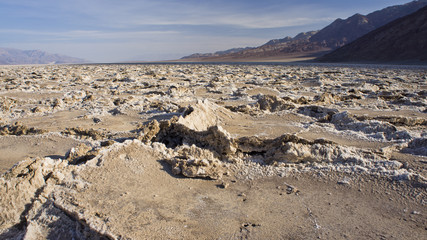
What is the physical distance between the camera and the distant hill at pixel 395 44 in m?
33.7

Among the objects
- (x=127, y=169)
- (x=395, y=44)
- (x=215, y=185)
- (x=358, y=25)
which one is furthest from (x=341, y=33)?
(x=127, y=169)

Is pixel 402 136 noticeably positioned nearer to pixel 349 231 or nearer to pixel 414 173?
pixel 414 173

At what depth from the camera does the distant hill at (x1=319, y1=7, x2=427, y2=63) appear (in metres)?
33.7

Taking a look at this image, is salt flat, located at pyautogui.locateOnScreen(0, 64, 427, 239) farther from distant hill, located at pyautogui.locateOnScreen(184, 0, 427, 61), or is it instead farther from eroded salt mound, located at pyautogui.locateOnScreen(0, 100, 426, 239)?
distant hill, located at pyautogui.locateOnScreen(184, 0, 427, 61)

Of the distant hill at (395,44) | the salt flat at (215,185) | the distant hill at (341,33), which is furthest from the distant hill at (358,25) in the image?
the salt flat at (215,185)

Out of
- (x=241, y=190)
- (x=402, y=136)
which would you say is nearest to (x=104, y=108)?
(x=241, y=190)

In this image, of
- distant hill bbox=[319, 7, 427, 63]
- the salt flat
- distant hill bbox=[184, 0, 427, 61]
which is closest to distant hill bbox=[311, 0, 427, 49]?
distant hill bbox=[184, 0, 427, 61]

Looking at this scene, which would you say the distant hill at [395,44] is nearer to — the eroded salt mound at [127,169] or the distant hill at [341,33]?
the distant hill at [341,33]

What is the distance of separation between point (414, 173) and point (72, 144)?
13.0 feet

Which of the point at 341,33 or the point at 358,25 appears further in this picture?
the point at 341,33

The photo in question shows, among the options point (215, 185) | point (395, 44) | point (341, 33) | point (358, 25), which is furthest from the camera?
point (341, 33)

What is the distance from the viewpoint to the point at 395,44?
3703cm

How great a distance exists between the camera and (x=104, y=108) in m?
6.18

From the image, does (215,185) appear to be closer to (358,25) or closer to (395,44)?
(395,44)
